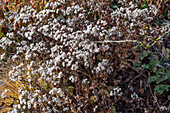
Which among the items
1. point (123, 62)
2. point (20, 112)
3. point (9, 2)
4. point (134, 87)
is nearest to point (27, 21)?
point (9, 2)

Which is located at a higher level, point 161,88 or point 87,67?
point 87,67

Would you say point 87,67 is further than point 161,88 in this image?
Yes

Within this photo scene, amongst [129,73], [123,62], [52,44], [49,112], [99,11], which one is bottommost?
[49,112]

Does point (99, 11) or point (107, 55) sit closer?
point (107, 55)

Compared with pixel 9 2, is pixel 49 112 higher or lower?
lower

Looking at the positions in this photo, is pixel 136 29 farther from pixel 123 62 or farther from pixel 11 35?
pixel 11 35

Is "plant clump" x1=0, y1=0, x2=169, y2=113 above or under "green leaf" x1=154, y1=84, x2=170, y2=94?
above

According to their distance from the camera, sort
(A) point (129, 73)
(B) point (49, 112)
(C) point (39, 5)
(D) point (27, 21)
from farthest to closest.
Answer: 1. (C) point (39, 5)
2. (D) point (27, 21)
3. (A) point (129, 73)
4. (B) point (49, 112)

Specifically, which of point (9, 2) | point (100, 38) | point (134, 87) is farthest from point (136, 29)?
point (9, 2)

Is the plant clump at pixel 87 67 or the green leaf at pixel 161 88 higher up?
the plant clump at pixel 87 67

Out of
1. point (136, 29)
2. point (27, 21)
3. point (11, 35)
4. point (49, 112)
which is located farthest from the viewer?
point (27, 21)
